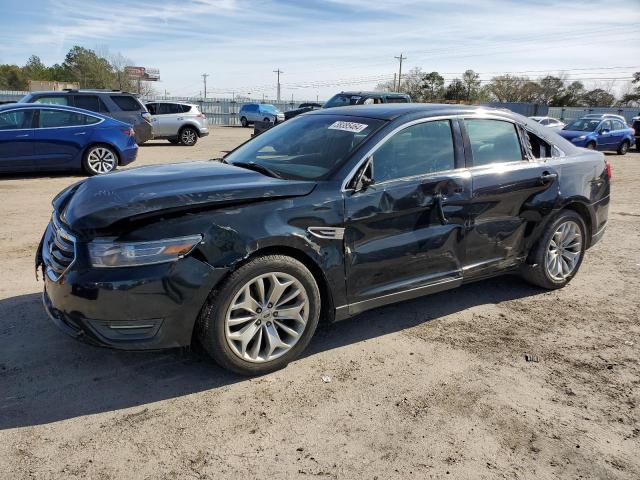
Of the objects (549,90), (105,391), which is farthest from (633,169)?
(549,90)

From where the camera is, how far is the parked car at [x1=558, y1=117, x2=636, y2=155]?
19.9 m

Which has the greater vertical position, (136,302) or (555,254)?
(136,302)

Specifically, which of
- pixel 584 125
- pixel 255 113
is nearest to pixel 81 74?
pixel 255 113

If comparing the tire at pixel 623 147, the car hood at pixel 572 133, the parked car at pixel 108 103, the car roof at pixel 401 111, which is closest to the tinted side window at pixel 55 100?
the parked car at pixel 108 103

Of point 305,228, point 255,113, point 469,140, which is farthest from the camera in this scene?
point 255,113

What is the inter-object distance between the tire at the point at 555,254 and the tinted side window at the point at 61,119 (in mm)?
9144

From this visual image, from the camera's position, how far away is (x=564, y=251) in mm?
4969

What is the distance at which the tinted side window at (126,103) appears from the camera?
1509 centimetres

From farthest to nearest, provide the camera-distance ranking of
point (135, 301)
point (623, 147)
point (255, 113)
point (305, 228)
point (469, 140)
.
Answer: point (255, 113) → point (623, 147) → point (469, 140) → point (305, 228) → point (135, 301)

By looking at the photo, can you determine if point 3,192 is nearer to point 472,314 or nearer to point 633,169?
point 472,314

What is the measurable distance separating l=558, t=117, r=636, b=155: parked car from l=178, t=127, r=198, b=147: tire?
45.3 ft

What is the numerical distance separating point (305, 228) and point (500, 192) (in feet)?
6.12

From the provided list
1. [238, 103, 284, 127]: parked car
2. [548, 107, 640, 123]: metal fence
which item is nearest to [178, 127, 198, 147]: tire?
[238, 103, 284, 127]: parked car

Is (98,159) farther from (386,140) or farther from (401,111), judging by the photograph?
(386,140)
